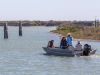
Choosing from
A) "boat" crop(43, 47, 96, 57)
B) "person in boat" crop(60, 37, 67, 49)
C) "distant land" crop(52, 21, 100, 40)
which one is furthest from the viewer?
"distant land" crop(52, 21, 100, 40)

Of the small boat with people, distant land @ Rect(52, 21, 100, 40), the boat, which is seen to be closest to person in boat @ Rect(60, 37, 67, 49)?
the small boat with people

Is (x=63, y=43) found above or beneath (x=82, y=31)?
above

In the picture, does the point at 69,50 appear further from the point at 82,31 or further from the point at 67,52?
the point at 82,31

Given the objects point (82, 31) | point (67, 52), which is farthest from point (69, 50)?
point (82, 31)

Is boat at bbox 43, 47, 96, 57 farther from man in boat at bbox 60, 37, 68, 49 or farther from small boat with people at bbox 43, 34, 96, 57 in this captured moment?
man in boat at bbox 60, 37, 68, 49

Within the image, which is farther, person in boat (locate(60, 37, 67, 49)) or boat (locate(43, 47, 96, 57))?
boat (locate(43, 47, 96, 57))

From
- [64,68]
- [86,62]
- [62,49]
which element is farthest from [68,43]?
[64,68]

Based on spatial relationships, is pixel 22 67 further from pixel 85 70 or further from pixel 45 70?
pixel 85 70

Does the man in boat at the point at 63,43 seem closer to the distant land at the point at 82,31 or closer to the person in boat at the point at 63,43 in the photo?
the person in boat at the point at 63,43

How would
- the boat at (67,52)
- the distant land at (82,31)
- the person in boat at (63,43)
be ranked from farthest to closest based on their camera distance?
the distant land at (82,31) → the boat at (67,52) → the person in boat at (63,43)

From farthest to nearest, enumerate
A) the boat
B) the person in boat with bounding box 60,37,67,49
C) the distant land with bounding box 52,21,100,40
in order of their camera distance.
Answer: the distant land with bounding box 52,21,100,40 < the boat < the person in boat with bounding box 60,37,67,49

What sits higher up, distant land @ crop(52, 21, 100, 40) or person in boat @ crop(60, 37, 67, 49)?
person in boat @ crop(60, 37, 67, 49)

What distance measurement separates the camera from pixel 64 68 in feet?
110

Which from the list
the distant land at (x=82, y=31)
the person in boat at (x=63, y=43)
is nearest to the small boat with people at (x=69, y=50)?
the person in boat at (x=63, y=43)
